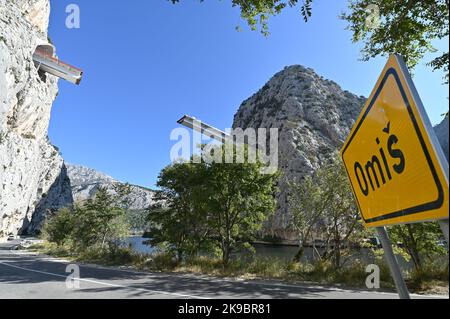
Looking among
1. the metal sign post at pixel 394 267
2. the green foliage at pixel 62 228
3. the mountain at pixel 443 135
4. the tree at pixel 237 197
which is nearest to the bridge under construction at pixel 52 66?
the green foliage at pixel 62 228

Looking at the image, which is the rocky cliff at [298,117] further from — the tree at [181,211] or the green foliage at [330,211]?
the tree at [181,211]

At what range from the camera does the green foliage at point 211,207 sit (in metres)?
15.0

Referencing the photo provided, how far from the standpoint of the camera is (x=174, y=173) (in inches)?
686

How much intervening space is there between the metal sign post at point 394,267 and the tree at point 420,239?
44.4 feet

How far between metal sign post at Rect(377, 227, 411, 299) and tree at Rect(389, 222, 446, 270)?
13.5 m

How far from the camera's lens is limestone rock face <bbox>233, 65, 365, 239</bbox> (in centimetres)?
6166

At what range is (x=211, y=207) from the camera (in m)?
15.2

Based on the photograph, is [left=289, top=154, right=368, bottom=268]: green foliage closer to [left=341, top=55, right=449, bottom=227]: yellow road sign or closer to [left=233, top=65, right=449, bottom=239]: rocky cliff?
[left=341, top=55, right=449, bottom=227]: yellow road sign

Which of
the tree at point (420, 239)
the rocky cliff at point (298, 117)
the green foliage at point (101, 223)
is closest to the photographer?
the tree at point (420, 239)

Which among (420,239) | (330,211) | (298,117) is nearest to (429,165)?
(420,239)

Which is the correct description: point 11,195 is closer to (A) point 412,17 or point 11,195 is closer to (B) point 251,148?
Answer: (B) point 251,148

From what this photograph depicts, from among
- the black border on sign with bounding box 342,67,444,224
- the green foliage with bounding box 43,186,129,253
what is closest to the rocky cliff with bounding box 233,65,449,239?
the green foliage with bounding box 43,186,129,253
